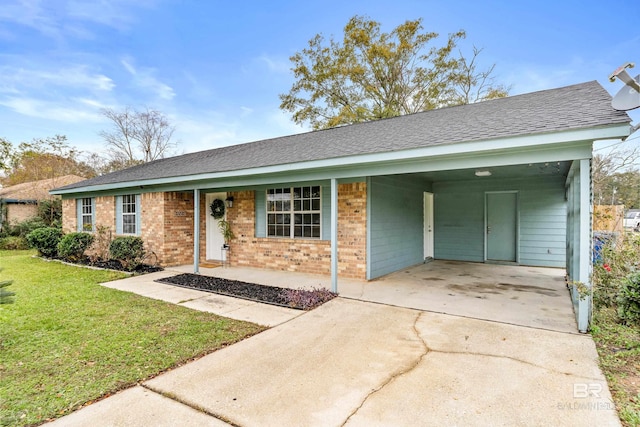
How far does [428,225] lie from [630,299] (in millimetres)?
6068

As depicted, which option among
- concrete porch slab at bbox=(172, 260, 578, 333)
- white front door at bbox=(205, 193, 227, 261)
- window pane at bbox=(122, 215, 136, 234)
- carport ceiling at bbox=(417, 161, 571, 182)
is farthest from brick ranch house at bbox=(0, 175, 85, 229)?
carport ceiling at bbox=(417, 161, 571, 182)

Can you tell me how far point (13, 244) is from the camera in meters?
14.8

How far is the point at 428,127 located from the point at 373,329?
395cm

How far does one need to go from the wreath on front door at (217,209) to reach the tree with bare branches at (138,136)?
18.6 m

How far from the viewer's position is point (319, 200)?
7.66 m

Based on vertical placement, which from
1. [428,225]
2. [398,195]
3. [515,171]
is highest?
[515,171]

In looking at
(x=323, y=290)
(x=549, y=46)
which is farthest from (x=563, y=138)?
(x=549, y=46)

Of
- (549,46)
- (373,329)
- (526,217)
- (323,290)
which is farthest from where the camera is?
(549,46)

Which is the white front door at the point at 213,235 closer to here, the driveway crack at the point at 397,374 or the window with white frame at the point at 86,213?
the window with white frame at the point at 86,213

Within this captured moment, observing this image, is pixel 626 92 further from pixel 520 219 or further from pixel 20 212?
pixel 20 212

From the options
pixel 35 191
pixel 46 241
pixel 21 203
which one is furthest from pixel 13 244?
pixel 46 241

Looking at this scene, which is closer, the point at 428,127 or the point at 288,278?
the point at 428,127

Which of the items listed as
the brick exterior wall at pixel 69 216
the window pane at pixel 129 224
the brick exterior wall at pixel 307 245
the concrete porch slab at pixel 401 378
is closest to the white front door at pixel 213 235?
the brick exterior wall at pixel 307 245

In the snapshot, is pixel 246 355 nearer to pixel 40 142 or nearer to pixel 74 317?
pixel 74 317
